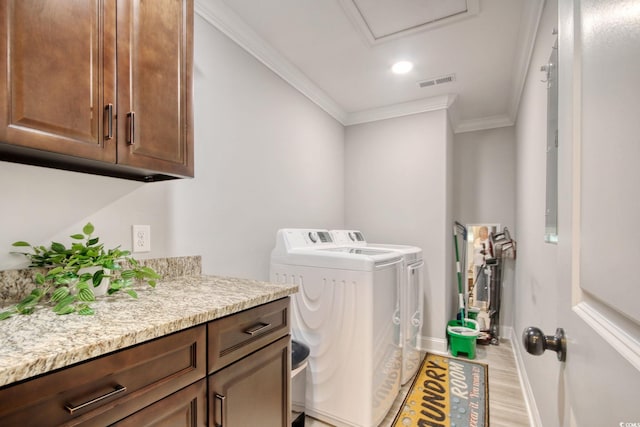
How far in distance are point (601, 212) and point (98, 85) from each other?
132 centimetres

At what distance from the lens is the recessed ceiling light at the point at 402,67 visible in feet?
7.63

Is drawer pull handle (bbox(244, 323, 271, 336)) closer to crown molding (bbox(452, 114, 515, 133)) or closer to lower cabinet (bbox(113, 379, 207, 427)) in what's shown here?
lower cabinet (bbox(113, 379, 207, 427))

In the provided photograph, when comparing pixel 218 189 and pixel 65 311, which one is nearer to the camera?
pixel 65 311

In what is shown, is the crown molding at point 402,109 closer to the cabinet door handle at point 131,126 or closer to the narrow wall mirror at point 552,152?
the narrow wall mirror at point 552,152

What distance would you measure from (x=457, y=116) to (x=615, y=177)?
10.8 ft

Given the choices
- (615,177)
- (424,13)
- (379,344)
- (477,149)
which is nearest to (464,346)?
(379,344)

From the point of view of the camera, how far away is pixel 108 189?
130 cm

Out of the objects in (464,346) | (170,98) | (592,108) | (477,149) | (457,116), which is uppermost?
(457,116)

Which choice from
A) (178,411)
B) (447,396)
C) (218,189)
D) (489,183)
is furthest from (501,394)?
(218,189)

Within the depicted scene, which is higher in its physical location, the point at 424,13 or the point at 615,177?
the point at 424,13

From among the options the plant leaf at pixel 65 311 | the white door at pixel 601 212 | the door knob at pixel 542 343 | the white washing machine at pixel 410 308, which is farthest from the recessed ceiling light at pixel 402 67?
the plant leaf at pixel 65 311

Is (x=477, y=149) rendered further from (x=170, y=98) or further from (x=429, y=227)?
(x=170, y=98)

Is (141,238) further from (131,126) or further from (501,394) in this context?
→ (501,394)

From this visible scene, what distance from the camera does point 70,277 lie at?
98cm
